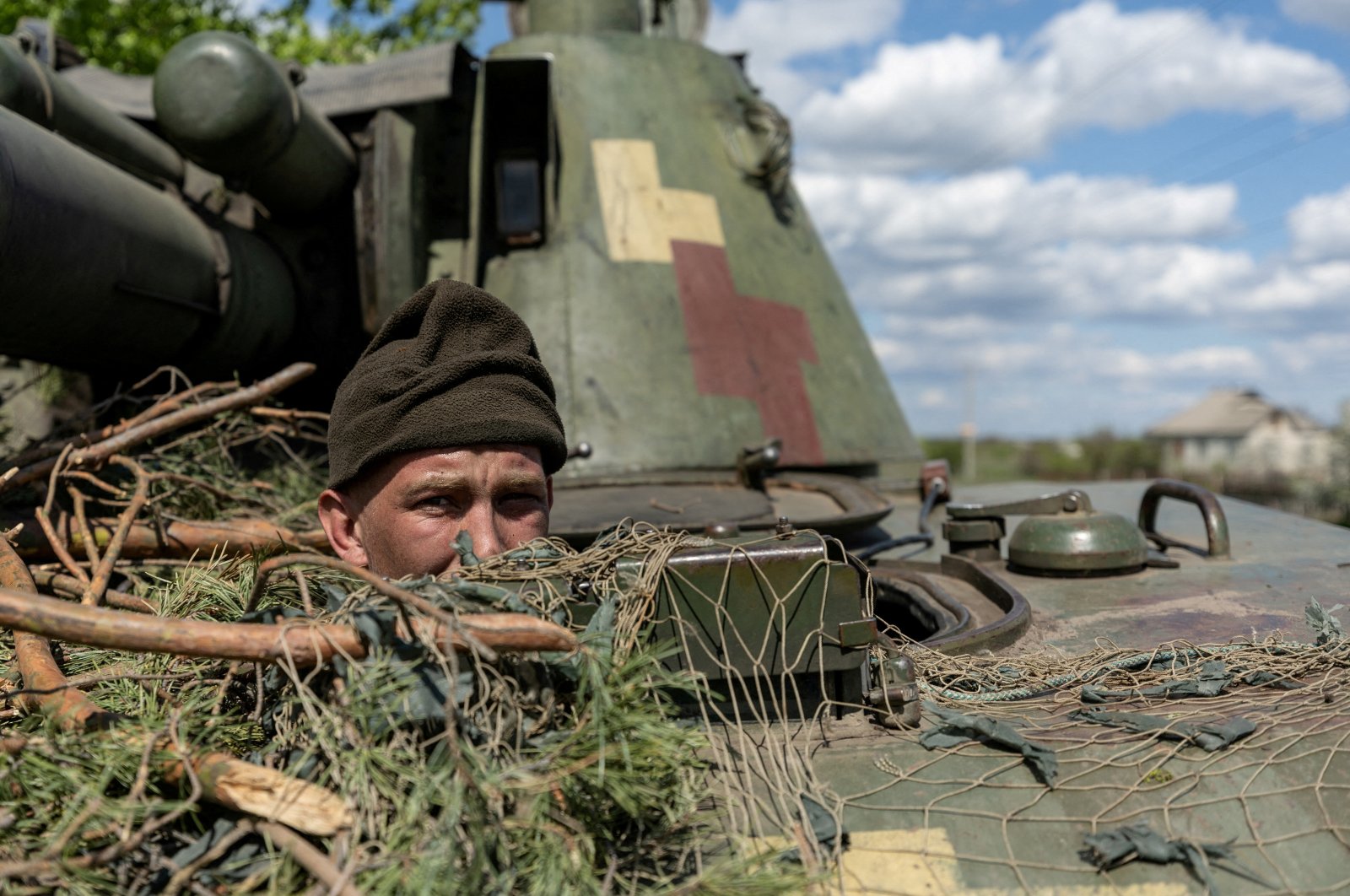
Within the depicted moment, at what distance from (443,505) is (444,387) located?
22cm

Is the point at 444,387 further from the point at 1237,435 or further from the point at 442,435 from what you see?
the point at 1237,435

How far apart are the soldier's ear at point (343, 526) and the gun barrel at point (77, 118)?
174cm

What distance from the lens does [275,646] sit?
1.42 meters

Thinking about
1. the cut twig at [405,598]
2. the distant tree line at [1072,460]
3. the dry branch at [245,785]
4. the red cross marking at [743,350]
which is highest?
the red cross marking at [743,350]

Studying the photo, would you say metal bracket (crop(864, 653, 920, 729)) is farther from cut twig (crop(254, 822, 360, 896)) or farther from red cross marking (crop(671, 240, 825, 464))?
red cross marking (crop(671, 240, 825, 464))

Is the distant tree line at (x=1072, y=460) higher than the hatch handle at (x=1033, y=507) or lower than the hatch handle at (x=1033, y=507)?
lower

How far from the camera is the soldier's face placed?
2113 mm

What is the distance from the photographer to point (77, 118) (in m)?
3.49

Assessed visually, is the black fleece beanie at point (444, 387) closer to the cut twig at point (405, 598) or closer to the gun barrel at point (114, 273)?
the cut twig at point (405, 598)

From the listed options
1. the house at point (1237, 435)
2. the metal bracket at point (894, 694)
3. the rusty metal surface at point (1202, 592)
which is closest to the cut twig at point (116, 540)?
the metal bracket at point (894, 694)

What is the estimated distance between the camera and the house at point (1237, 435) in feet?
128

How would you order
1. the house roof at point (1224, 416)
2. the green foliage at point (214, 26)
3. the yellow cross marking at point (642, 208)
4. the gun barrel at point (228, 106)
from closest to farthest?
the gun barrel at point (228, 106) → the yellow cross marking at point (642, 208) → the green foliage at point (214, 26) → the house roof at point (1224, 416)

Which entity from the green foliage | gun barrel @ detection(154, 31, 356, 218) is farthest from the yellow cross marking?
the green foliage

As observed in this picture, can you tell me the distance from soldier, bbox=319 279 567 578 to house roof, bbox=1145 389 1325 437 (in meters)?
47.9
